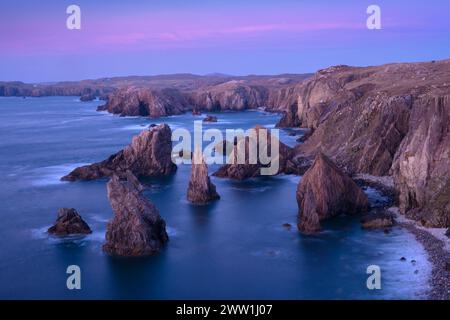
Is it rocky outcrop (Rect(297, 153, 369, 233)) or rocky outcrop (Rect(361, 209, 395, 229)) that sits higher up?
rocky outcrop (Rect(297, 153, 369, 233))

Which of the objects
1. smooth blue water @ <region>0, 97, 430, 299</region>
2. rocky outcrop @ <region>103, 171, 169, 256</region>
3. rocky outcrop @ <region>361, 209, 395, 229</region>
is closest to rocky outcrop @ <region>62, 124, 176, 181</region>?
smooth blue water @ <region>0, 97, 430, 299</region>

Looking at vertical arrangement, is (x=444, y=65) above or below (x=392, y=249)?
above

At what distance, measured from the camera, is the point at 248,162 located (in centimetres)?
8225

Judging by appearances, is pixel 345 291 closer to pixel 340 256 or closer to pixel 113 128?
pixel 340 256

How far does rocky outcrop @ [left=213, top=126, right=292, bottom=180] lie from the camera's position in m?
81.2

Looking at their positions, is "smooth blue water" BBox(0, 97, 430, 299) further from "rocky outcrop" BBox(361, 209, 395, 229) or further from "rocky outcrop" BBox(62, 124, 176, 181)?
"rocky outcrop" BBox(62, 124, 176, 181)

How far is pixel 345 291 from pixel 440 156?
67.6 ft

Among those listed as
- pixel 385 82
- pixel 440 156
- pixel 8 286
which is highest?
pixel 385 82

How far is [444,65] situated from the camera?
341ft

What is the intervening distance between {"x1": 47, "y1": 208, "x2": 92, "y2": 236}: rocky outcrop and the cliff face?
29.4 metres

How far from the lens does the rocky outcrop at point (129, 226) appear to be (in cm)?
5075

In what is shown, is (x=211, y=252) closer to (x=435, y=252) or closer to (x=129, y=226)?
(x=129, y=226)
